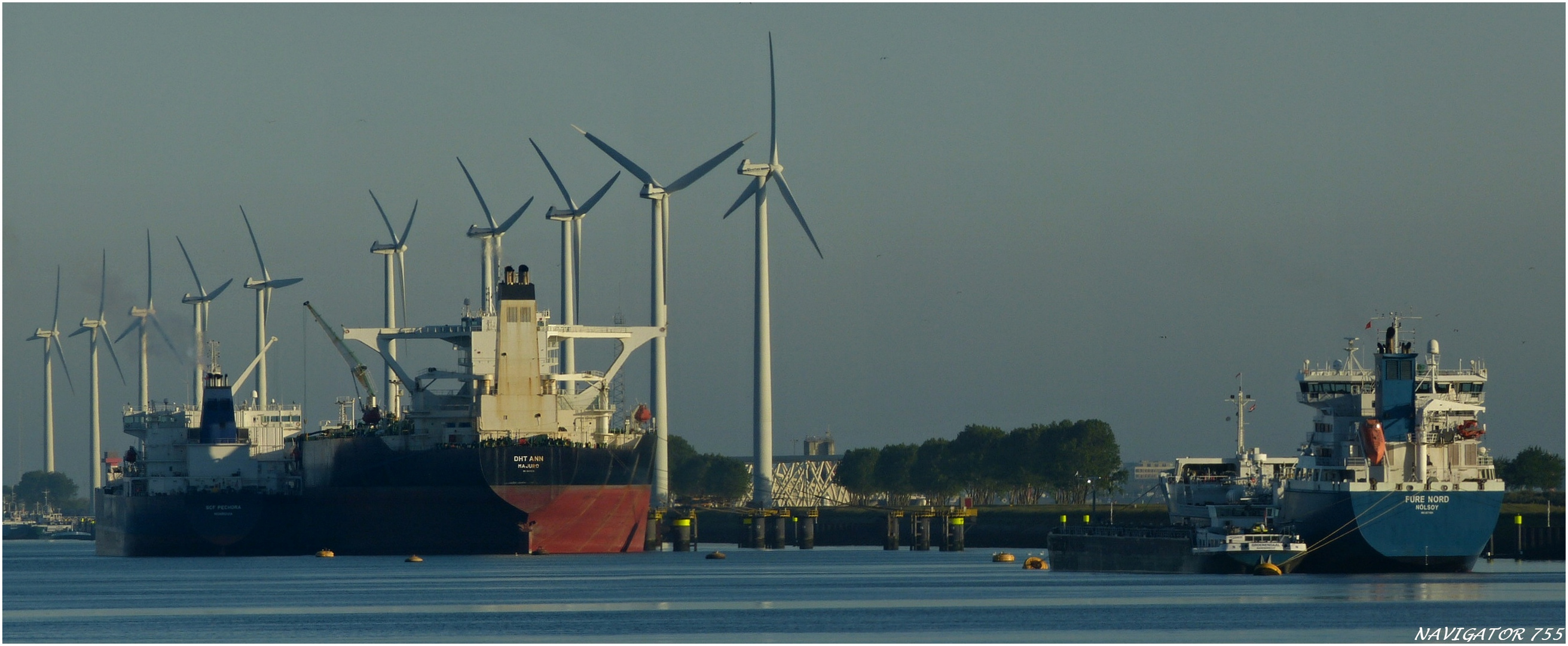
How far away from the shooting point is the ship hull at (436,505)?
13112cm

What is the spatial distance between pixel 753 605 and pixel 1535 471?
96622 millimetres

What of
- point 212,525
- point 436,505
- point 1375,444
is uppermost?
point 1375,444

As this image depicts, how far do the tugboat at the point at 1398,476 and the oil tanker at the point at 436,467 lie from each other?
5143 cm

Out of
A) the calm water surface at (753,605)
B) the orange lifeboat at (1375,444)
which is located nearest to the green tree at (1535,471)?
the calm water surface at (753,605)

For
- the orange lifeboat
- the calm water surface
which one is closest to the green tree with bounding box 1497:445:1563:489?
the calm water surface

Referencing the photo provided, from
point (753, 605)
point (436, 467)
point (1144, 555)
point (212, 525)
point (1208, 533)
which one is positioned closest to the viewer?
point (753, 605)

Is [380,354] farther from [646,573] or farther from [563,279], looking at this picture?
[646,573]

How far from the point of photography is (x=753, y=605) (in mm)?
88875

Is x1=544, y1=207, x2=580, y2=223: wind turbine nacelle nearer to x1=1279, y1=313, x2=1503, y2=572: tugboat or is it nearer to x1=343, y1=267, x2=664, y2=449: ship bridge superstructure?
x1=343, y1=267, x2=664, y2=449: ship bridge superstructure

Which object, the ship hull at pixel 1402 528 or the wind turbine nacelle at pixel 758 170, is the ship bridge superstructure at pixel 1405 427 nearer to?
the ship hull at pixel 1402 528

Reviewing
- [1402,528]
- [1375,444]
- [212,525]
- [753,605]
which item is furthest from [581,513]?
[1402,528]

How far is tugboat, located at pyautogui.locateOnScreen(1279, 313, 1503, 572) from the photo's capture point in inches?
3597

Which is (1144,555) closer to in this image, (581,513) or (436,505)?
(581,513)

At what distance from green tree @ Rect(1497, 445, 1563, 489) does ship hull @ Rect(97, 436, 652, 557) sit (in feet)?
227
